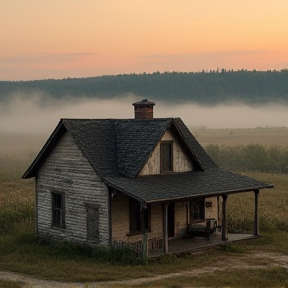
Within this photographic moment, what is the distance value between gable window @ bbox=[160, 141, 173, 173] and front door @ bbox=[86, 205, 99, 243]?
3323mm

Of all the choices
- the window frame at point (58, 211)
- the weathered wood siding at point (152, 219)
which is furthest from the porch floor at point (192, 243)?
the window frame at point (58, 211)

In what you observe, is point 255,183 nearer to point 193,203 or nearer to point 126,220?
point 193,203

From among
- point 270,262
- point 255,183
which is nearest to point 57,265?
point 270,262

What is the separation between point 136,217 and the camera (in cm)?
2384

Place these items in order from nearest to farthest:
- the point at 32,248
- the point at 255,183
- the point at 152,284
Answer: the point at 152,284 < the point at 32,248 < the point at 255,183

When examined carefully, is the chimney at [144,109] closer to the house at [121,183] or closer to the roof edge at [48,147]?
the house at [121,183]

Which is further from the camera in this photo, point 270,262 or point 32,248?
point 32,248

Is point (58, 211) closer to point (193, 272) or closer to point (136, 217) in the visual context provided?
point (136, 217)

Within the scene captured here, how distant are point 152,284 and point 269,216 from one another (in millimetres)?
15558

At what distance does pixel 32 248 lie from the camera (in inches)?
961

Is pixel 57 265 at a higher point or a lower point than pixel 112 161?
lower

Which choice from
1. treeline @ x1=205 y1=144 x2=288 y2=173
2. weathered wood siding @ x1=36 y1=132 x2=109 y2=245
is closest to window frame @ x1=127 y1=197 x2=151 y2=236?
weathered wood siding @ x1=36 y1=132 x2=109 y2=245

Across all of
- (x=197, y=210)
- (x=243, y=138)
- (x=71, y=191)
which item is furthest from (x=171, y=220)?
(x=243, y=138)

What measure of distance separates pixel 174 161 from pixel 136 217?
9.95 feet
